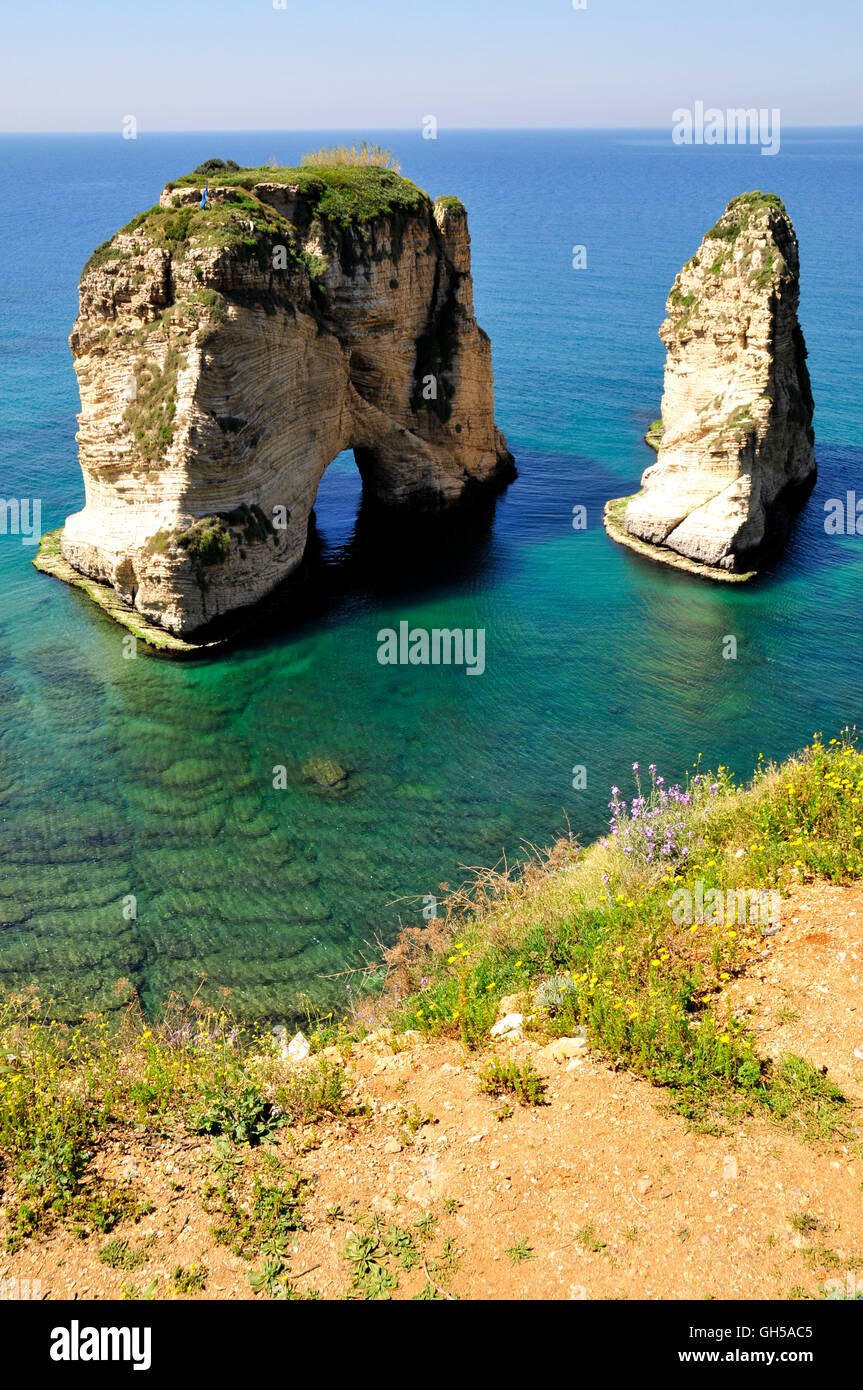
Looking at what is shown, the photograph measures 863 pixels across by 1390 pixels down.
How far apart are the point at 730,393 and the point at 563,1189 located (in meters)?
30.0

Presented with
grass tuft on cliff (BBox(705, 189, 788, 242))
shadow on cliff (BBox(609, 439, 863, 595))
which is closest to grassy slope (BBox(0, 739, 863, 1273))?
shadow on cliff (BBox(609, 439, 863, 595))

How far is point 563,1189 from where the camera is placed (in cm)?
968

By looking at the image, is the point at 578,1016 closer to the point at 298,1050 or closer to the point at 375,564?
the point at 298,1050

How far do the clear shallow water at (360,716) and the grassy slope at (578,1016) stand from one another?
13.4 feet

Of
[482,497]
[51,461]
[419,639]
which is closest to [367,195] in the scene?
[482,497]

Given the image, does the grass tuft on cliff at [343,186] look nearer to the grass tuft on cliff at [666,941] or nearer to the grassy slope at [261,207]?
the grassy slope at [261,207]

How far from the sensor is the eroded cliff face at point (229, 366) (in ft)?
91.7

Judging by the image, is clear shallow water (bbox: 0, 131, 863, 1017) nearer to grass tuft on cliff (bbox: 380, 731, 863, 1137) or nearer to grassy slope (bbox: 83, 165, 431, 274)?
grass tuft on cliff (bbox: 380, 731, 863, 1137)

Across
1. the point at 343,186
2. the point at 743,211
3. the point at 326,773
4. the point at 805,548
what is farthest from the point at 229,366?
the point at 805,548

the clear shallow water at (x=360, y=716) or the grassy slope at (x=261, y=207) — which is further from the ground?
the grassy slope at (x=261, y=207)

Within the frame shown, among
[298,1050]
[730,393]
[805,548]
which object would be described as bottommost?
[298,1050]

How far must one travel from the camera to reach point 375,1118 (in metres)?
11.1

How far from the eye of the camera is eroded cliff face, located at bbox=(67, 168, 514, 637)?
27938 millimetres

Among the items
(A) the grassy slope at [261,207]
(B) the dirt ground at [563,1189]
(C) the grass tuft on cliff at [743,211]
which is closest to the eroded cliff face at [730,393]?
(C) the grass tuft on cliff at [743,211]
